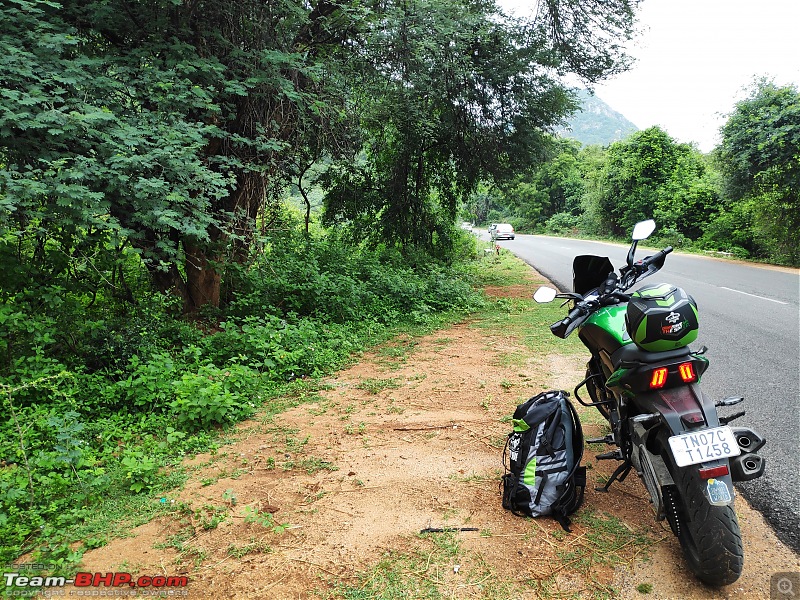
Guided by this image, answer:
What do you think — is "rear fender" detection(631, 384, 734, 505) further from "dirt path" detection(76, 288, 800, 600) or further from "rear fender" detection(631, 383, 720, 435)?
"dirt path" detection(76, 288, 800, 600)

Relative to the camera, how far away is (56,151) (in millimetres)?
4309

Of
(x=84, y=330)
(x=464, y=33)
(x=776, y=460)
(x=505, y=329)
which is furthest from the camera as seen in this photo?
(x=464, y=33)

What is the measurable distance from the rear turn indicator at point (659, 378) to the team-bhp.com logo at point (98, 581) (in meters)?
2.55

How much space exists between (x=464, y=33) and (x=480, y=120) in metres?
3.03

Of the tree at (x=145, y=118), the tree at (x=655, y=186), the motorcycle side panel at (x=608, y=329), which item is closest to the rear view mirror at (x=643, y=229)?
the motorcycle side panel at (x=608, y=329)

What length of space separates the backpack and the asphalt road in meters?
1.12

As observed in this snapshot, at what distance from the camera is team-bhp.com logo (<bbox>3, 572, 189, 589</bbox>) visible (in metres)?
2.48

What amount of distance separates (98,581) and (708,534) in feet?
9.65

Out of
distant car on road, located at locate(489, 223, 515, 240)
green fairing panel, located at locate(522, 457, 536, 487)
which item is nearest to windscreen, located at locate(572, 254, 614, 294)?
green fairing panel, located at locate(522, 457, 536, 487)

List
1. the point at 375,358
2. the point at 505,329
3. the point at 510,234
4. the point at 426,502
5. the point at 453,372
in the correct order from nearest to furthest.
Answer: the point at 426,502 → the point at 453,372 → the point at 375,358 → the point at 505,329 → the point at 510,234

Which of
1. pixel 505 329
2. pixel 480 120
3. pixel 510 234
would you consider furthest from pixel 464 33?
pixel 510 234

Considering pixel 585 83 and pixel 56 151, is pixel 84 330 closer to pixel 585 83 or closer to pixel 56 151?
pixel 56 151

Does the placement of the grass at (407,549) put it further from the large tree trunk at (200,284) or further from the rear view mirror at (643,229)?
the large tree trunk at (200,284)

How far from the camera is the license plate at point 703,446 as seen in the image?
226 centimetres
